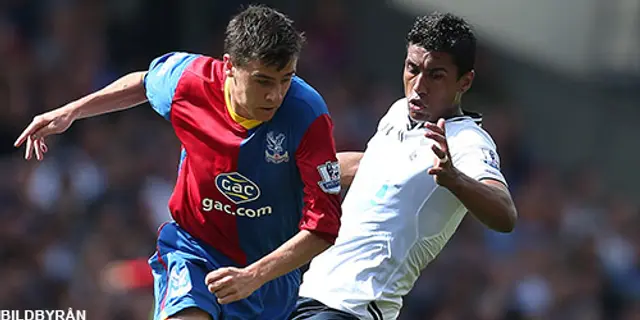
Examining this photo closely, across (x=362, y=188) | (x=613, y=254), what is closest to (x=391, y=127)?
(x=362, y=188)

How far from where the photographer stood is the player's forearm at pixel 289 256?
5.02m

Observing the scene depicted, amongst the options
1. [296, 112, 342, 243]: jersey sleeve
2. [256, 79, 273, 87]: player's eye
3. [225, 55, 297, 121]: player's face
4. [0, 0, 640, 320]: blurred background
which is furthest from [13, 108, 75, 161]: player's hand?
[0, 0, 640, 320]: blurred background

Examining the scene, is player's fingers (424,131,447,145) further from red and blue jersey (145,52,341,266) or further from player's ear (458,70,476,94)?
player's ear (458,70,476,94)

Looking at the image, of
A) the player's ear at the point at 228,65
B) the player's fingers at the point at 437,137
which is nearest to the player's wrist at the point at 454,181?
the player's fingers at the point at 437,137

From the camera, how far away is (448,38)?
5793 millimetres

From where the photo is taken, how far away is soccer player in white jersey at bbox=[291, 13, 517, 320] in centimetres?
572

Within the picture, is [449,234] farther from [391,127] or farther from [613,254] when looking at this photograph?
[613,254]

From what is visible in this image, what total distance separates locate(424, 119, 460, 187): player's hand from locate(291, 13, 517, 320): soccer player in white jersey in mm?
426

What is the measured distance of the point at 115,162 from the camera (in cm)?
1096

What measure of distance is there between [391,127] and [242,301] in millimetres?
1236

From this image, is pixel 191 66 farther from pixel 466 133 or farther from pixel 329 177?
pixel 466 133

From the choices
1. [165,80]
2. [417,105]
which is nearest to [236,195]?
[165,80]

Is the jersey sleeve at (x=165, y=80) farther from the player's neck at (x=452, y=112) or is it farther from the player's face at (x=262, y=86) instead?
the player's neck at (x=452, y=112)

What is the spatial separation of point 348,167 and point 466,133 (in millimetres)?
771
